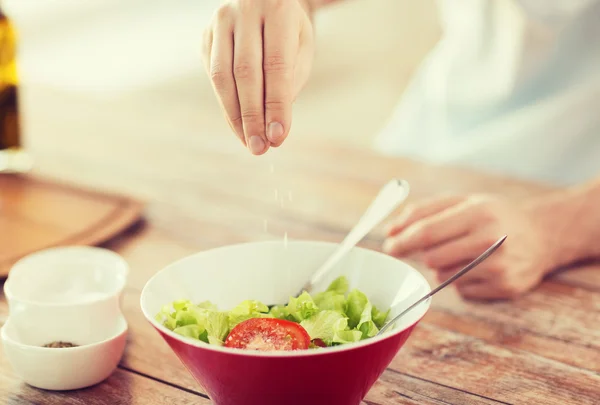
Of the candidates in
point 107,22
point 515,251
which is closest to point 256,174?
point 515,251

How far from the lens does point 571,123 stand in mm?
1794

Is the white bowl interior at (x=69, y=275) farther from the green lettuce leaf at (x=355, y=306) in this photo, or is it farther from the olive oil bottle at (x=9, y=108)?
the olive oil bottle at (x=9, y=108)

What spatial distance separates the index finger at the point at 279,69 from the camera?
907mm

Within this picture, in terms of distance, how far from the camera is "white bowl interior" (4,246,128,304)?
105 cm

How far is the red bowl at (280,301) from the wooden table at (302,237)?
109mm

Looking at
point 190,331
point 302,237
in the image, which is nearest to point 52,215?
point 302,237

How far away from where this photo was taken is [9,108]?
161cm

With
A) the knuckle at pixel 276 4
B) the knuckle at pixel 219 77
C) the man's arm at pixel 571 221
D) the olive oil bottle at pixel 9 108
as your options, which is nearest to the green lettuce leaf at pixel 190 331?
the knuckle at pixel 219 77

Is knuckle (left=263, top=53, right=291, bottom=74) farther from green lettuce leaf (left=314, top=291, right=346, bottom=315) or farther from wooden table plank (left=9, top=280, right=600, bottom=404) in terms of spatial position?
wooden table plank (left=9, top=280, right=600, bottom=404)

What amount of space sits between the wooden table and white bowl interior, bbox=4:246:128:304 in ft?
0.22

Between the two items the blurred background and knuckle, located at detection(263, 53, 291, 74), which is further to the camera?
the blurred background

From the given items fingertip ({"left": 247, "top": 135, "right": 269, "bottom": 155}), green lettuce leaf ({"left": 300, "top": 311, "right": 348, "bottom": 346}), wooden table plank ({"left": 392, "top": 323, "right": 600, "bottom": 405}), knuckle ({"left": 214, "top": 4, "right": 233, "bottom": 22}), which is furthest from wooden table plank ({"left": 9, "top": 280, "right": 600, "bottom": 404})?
knuckle ({"left": 214, "top": 4, "right": 233, "bottom": 22})

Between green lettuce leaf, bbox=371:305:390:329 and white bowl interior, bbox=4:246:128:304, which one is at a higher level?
green lettuce leaf, bbox=371:305:390:329

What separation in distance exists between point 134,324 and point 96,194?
54 centimetres
